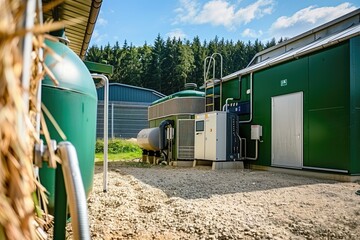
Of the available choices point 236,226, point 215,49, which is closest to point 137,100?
point 236,226

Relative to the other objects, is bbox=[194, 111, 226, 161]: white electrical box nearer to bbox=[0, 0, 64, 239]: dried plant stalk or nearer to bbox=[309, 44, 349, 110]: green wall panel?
bbox=[309, 44, 349, 110]: green wall panel

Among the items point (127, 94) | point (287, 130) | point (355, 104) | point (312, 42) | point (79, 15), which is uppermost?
point (127, 94)

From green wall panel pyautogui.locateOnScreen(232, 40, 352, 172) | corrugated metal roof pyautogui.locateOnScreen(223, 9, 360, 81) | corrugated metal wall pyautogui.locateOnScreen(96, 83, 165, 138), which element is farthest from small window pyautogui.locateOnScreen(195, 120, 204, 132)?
corrugated metal wall pyautogui.locateOnScreen(96, 83, 165, 138)

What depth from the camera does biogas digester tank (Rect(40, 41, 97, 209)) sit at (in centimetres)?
253

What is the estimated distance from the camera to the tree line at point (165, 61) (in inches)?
1511

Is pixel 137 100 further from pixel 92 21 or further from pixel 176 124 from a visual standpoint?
pixel 92 21

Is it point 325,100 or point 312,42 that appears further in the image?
point 312,42

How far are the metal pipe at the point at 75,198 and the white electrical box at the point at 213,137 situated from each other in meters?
8.02

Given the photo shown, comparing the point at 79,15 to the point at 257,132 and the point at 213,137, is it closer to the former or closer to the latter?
the point at 213,137

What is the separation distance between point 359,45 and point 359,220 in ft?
14.5

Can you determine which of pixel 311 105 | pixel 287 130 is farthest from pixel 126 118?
pixel 311 105

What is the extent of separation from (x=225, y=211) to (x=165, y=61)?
37936 millimetres

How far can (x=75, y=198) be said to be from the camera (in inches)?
31.5

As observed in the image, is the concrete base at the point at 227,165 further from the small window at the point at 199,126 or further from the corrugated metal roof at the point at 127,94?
the corrugated metal roof at the point at 127,94
